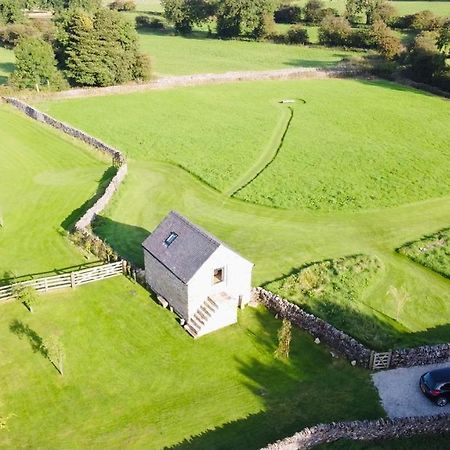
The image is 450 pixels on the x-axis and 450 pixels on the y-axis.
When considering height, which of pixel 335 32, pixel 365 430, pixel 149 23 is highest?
pixel 149 23

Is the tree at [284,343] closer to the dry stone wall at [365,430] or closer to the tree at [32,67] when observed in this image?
the dry stone wall at [365,430]

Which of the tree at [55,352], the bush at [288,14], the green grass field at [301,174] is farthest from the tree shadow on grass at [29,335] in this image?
the bush at [288,14]

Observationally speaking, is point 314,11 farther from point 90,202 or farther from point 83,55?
point 90,202

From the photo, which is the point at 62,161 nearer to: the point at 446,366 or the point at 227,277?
the point at 227,277

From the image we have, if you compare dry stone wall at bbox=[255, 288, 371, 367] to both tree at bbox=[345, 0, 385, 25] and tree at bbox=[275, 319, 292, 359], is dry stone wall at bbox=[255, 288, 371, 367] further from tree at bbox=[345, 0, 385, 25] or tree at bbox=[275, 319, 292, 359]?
tree at bbox=[345, 0, 385, 25]

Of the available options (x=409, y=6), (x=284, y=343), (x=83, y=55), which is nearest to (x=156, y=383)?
(x=284, y=343)

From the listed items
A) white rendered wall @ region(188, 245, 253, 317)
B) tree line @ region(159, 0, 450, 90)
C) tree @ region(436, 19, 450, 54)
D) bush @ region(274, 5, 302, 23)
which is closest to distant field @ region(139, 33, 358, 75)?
tree line @ region(159, 0, 450, 90)
